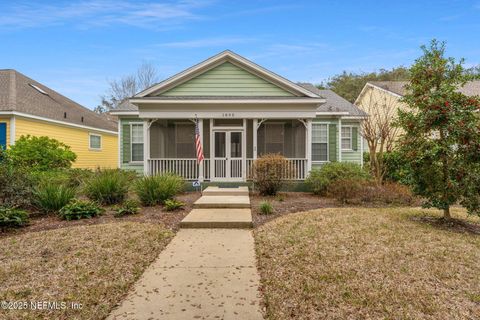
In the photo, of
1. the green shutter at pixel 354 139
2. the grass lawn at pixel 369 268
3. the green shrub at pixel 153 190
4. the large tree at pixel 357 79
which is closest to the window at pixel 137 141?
the green shrub at pixel 153 190

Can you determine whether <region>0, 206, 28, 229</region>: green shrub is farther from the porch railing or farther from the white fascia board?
the white fascia board

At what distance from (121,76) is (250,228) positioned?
116ft

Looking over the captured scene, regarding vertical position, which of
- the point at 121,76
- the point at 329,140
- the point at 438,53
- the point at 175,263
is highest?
the point at 121,76

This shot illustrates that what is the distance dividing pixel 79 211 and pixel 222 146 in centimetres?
735

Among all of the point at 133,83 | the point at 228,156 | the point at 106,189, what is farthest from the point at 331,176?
the point at 133,83

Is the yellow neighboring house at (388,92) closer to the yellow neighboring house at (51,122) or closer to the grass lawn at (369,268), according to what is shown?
the grass lawn at (369,268)

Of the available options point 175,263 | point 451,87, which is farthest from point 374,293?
point 451,87

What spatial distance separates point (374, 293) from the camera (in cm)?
331

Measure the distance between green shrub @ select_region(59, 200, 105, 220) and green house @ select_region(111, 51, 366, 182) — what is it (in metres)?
5.23

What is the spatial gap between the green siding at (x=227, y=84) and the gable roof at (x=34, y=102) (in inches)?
335

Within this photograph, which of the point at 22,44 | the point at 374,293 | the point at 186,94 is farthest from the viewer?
the point at 22,44

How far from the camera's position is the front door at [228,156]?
12547 millimetres

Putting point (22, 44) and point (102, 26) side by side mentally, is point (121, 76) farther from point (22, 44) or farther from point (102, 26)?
point (102, 26)

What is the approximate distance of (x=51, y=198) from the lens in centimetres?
732
